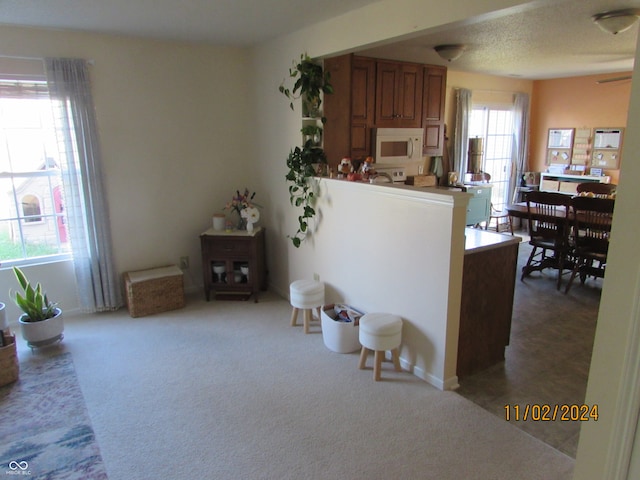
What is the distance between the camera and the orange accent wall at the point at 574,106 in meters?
6.33

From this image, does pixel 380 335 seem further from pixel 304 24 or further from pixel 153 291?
pixel 304 24

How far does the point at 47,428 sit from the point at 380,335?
6.53 feet

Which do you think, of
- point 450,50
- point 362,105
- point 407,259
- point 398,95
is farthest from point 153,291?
point 450,50

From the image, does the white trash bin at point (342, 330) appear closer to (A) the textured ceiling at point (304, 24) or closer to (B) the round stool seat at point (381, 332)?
(B) the round stool seat at point (381, 332)

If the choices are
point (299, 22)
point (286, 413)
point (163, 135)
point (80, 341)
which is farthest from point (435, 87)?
point (80, 341)

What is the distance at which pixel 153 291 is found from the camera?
12.9 feet

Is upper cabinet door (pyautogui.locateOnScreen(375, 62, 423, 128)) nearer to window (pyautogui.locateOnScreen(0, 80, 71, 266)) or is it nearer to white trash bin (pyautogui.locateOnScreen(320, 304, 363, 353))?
white trash bin (pyautogui.locateOnScreen(320, 304, 363, 353))

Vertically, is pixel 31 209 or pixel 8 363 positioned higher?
pixel 31 209

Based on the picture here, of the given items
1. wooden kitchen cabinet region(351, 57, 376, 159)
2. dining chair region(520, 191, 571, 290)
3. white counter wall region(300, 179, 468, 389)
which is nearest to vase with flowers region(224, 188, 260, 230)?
white counter wall region(300, 179, 468, 389)

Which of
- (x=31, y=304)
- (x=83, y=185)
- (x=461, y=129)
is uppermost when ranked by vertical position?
(x=461, y=129)

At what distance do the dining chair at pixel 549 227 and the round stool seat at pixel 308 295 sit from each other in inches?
105

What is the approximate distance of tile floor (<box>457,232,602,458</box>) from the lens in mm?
2439

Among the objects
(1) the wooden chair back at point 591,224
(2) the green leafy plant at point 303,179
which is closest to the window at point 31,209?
(2) the green leafy plant at point 303,179

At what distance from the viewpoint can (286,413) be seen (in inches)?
98.8
